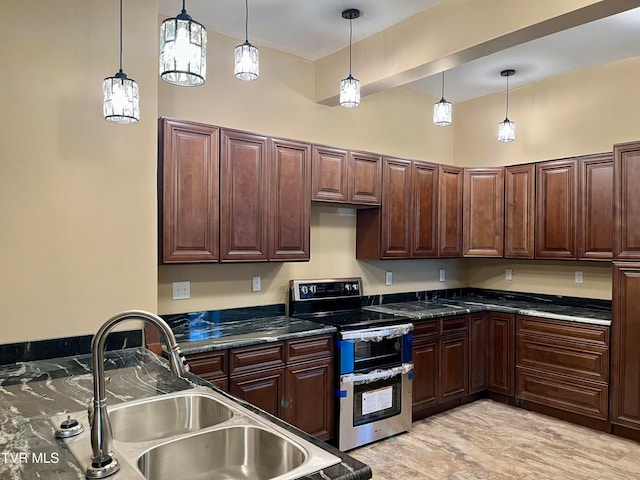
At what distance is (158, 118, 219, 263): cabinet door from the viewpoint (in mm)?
2852

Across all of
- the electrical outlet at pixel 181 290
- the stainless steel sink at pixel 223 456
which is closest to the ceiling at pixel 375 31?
the electrical outlet at pixel 181 290

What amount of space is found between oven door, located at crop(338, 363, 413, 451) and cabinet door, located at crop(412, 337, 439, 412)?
0.65 ft

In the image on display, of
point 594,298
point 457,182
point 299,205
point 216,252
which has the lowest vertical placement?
point 594,298

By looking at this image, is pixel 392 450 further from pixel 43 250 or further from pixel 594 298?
pixel 43 250

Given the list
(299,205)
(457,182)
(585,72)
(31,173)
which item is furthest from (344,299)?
(585,72)

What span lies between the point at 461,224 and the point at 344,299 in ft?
5.11

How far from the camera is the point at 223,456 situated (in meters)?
1.50

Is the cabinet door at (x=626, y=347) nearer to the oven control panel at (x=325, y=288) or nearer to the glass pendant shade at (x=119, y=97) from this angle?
the oven control panel at (x=325, y=288)

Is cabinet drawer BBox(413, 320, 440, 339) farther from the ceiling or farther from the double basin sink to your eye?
the double basin sink

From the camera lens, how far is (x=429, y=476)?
3.03 metres

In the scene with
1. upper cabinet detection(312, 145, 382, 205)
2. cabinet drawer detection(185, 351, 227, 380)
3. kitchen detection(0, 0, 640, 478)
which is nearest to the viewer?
kitchen detection(0, 0, 640, 478)

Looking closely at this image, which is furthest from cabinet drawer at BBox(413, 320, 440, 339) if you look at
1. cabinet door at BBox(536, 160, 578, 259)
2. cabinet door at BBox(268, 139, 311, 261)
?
cabinet door at BBox(536, 160, 578, 259)

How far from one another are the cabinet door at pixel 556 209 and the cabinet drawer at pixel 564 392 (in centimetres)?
109

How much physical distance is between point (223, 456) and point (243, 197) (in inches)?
78.0
